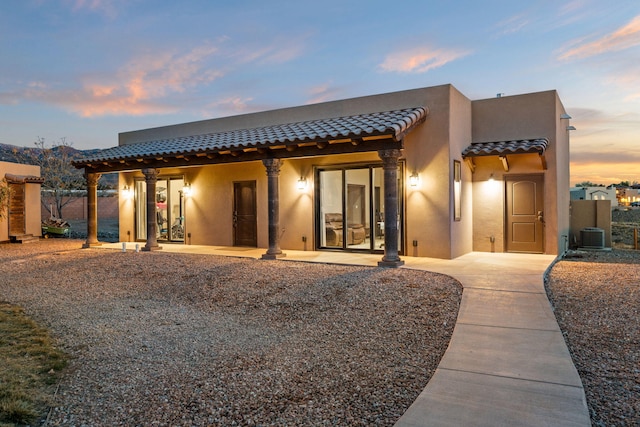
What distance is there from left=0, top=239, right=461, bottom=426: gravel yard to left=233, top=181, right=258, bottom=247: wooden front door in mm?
3515

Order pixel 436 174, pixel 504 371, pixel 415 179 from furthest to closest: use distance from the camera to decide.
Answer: pixel 415 179, pixel 436 174, pixel 504 371

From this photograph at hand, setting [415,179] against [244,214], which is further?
[244,214]

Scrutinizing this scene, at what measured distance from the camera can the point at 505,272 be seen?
792 cm

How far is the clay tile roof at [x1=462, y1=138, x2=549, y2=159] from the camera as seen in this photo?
1022 centimetres

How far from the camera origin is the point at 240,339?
508 cm

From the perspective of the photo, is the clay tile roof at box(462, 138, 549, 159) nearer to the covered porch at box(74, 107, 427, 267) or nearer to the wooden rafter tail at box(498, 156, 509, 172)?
the wooden rafter tail at box(498, 156, 509, 172)

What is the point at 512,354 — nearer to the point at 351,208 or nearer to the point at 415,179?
the point at 415,179

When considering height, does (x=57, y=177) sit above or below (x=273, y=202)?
above

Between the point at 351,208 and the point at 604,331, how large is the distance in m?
6.93

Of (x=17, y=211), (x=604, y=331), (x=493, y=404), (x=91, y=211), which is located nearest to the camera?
(x=493, y=404)

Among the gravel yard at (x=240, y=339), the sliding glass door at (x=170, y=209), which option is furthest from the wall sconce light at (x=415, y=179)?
the sliding glass door at (x=170, y=209)

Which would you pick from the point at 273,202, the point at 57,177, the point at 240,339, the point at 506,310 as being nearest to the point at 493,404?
the point at 506,310

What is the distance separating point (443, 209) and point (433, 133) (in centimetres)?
188

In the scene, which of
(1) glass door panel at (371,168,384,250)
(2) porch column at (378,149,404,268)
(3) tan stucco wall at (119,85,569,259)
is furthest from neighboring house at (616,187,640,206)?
(2) porch column at (378,149,404,268)
